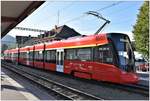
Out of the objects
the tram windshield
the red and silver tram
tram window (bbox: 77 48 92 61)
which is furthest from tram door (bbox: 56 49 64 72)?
the tram windshield

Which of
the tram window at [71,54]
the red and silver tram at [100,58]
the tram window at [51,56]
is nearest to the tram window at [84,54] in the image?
the red and silver tram at [100,58]

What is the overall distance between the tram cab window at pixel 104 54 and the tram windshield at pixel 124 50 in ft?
1.29

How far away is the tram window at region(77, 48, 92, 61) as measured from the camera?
19.3 meters

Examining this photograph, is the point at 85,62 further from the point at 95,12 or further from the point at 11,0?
the point at 95,12

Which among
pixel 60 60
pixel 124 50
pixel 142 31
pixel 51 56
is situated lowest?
pixel 60 60

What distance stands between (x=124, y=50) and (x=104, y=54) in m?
1.02

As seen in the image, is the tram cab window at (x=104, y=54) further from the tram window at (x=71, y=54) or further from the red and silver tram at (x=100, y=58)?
the tram window at (x=71, y=54)

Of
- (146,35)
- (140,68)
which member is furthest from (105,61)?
(146,35)

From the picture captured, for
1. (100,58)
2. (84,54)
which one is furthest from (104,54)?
(84,54)

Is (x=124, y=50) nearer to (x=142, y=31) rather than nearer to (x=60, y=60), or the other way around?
(x=60, y=60)

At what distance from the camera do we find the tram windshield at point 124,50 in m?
17.0

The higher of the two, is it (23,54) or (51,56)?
(23,54)

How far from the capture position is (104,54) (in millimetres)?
17672

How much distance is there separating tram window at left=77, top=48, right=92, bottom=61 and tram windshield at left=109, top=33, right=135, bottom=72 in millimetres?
2114
